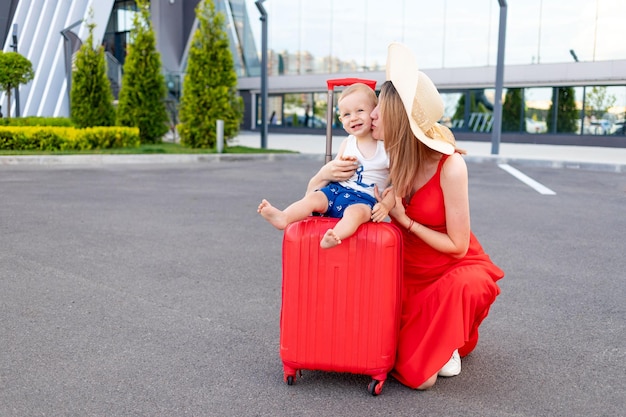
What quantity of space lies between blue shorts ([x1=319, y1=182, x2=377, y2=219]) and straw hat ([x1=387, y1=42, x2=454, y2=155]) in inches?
15.1

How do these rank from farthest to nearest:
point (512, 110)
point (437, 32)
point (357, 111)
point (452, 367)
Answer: point (437, 32) → point (512, 110) → point (452, 367) → point (357, 111)

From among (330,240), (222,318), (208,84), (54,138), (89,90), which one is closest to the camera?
(330,240)

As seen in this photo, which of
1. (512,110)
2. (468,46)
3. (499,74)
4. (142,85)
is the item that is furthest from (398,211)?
(468,46)

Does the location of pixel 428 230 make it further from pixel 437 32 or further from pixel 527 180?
pixel 437 32

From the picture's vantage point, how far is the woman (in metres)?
3.20

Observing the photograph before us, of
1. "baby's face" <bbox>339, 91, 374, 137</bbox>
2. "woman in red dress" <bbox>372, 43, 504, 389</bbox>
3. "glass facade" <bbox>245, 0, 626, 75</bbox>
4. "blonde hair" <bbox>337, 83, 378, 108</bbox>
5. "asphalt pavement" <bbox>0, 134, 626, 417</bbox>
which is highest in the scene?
"glass facade" <bbox>245, 0, 626, 75</bbox>

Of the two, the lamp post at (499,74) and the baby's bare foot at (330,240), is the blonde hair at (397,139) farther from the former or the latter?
the lamp post at (499,74)

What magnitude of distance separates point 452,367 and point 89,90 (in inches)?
739

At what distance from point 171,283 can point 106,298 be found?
0.57m

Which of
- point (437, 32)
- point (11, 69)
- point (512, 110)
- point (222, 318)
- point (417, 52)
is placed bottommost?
point (222, 318)

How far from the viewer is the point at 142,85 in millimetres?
20234

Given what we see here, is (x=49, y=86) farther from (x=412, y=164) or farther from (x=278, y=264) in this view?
(x=412, y=164)

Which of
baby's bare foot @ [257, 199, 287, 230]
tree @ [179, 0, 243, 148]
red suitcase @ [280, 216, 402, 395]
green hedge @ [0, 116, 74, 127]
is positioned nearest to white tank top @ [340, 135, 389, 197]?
red suitcase @ [280, 216, 402, 395]

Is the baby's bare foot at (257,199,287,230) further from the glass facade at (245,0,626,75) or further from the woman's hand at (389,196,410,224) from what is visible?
the glass facade at (245,0,626,75)
